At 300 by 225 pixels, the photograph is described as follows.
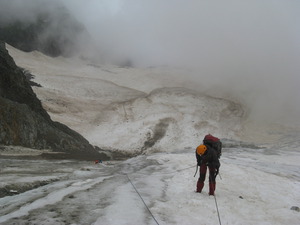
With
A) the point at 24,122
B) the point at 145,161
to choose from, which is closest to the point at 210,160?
the point at 145,161

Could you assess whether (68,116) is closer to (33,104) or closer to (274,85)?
(33,104)

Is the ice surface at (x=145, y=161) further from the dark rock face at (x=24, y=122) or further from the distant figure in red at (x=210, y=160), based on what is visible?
the dark rock face at (x=24, y=122)

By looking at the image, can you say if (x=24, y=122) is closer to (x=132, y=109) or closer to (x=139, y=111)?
(x=139, y=111)

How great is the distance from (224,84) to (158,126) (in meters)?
19.8

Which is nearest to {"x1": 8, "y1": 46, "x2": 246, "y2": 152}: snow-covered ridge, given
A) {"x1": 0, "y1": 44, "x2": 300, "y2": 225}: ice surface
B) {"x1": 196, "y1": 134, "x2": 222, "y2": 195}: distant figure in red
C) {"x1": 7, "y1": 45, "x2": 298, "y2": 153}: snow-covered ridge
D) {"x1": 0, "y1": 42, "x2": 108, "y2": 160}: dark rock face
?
{"x1": 7, "y1": 45, "x2": 298, "y2": 153}: snow-covered ridge

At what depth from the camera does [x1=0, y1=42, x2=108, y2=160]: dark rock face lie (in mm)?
19469

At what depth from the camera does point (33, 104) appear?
24.9 m

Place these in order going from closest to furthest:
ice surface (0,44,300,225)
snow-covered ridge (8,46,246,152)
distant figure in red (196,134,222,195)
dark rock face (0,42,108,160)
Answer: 1. ice surface (0,44,300,225)
2. distant figure in red (196,134,222,195)
3. dark rock face (0,42,108,160)
4. snow-covered ridge (8,46,246,152)

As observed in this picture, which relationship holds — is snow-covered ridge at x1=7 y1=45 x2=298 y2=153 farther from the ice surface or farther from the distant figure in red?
the distant figure in red

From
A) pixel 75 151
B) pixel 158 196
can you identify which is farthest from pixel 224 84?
pixel 158 196

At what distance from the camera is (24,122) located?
2067cm

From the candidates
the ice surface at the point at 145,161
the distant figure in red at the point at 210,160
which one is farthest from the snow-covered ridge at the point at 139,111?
the distant figure in red at the point at 210,160

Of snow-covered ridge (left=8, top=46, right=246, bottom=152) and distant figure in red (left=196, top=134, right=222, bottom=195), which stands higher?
snow-covered ridge (left=8, top=46, right=246, bottom=152)

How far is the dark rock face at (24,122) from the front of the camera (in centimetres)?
1947
